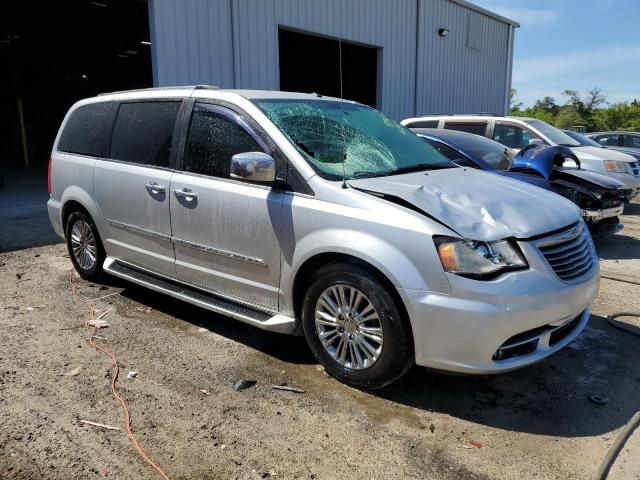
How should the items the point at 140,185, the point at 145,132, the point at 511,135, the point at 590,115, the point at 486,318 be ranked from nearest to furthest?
1. the point at 486,318
2. the point at 140,185
3. the point at 145,132
4. the point at 511,135
5. the point at 590,115

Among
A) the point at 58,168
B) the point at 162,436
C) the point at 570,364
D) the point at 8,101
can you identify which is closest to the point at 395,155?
the point at 570,364

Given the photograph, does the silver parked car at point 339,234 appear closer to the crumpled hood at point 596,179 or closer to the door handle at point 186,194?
the door handle at point 186,194

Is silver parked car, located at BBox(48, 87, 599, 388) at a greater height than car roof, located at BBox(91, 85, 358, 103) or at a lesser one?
lesser

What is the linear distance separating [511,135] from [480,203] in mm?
7509

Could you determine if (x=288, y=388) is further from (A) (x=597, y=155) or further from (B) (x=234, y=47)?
(B) (x=234, y=47)

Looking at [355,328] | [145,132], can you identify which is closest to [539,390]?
[355,328]

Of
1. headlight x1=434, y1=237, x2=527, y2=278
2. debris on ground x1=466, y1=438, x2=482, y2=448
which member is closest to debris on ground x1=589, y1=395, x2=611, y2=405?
debris on ground x1=466, y1=438, x2=482, y2=448

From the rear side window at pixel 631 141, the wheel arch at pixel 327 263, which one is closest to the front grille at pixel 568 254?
the wheel arch at pixel 327 263

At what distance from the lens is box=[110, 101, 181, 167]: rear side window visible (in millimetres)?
4285

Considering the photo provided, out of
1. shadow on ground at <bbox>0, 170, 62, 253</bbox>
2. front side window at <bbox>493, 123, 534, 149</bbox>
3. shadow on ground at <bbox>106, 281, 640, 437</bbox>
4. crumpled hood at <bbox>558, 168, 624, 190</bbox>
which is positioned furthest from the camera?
front side window at <bbox>493, 123, 534, 149</bbox>

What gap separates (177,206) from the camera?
407 centimetres

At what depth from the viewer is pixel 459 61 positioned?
18672 mm

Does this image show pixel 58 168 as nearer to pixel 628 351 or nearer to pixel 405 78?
pixel 628 351

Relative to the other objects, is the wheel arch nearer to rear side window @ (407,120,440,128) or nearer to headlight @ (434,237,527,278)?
headlight @ (434,237,527,278)
